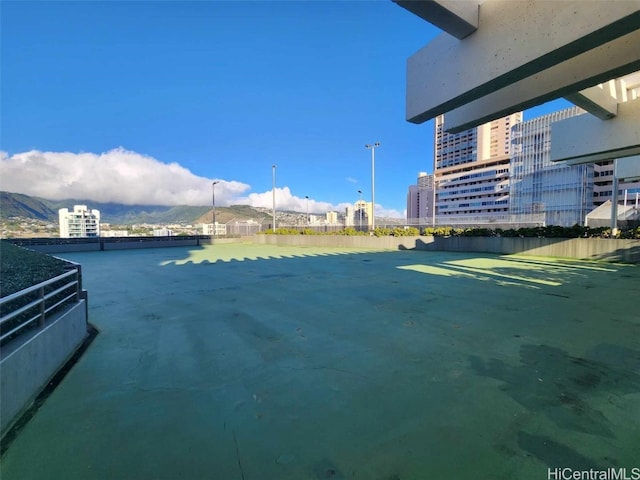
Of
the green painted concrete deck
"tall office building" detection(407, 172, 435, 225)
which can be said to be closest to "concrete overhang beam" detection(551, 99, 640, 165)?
the green painted concrete deck

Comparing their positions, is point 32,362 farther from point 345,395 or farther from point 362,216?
point 362,216

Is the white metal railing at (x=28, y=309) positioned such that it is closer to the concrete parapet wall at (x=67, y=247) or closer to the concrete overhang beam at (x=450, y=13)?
the concrete overhang beam at (x=450, y=13)

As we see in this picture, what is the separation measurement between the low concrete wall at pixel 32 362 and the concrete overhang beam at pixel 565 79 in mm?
8553

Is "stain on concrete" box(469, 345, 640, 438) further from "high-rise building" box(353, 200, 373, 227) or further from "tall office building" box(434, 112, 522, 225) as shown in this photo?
"tall office building" box(434, 112, 522, 225)

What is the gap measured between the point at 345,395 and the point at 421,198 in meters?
130

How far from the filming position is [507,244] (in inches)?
628

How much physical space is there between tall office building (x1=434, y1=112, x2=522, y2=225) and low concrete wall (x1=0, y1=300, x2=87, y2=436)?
309ft

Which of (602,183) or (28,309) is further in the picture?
(602,183)

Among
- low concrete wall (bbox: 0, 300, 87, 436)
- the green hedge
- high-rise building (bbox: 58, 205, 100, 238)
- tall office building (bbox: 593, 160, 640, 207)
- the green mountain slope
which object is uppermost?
tall office building (bbox: 593, 160, 640, 207)

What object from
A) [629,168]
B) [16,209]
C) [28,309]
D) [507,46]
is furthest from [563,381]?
[16,209]

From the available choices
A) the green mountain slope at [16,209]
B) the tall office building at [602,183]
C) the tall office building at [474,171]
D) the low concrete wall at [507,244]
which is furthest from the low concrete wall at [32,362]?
the tall office building at [474,171]

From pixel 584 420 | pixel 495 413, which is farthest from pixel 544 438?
pixel 584 420

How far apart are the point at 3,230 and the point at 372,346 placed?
80.3ft

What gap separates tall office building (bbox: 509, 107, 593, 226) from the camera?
6244cm
